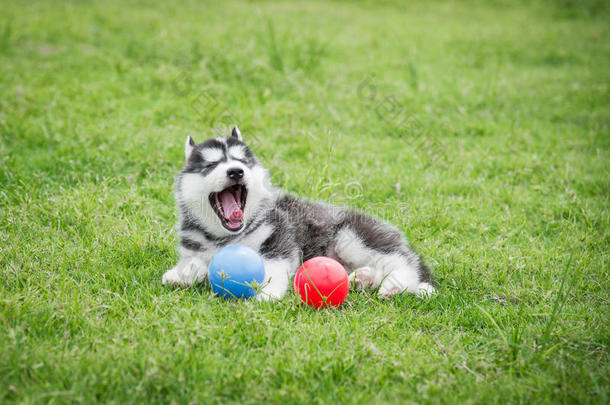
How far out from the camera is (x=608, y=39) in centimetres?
1234

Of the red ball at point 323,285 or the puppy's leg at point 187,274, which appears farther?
the puppy's leg at point 187,274

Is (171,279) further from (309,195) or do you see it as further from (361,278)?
(309,195)

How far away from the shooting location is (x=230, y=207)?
3.64 m

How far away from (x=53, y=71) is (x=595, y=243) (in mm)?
8340

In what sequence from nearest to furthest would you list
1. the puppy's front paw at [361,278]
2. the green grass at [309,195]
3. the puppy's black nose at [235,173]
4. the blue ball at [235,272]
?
1. the green grass at [309,195]
2. the blue ball at [235,272]
3. the puppy's black nose at [235,173]
4. the puppy's front paw at [361,278]

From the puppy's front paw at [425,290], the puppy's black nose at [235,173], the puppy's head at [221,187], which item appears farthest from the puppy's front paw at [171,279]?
the puppy's front paw at [425,290]

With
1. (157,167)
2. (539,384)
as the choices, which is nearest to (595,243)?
(539,384)

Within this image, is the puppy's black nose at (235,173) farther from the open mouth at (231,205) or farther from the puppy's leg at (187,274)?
the puppy's leg at (187,274)

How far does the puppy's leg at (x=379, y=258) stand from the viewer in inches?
140

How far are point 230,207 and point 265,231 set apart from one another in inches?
13.4

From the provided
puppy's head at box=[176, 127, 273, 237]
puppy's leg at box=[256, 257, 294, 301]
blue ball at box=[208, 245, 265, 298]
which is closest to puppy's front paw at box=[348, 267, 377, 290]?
puppy's leg at box=[256, 257, 294, 301]

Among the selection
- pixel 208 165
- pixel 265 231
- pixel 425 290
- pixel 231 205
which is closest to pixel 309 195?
pixel 265 231

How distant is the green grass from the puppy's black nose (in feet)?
2.80

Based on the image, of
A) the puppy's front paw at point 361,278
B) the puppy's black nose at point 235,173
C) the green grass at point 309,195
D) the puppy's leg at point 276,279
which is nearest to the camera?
the green grass at point 309,195
